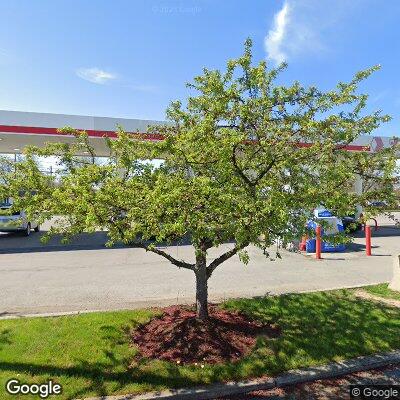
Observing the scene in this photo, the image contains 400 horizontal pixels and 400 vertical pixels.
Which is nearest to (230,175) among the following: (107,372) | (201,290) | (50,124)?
(201,290)

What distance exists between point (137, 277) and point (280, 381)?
5.43 meters

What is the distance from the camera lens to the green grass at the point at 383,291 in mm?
7365

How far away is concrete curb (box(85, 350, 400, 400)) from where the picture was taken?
4.08 m

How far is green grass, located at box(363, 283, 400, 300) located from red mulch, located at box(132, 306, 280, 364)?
10.5 ft

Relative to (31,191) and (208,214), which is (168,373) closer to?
(208,214)

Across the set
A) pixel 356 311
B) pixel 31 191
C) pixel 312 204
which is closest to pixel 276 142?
pixel 312 204

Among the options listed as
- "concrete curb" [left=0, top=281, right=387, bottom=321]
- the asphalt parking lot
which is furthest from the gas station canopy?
"concrete curb" [left=0, top=281, right=387, bottom=321]

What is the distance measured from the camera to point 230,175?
422 cm

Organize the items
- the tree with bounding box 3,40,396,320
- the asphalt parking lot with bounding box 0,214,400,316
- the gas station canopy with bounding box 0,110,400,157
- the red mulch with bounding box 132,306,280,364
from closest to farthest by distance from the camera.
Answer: the tree with bounding box 3,40,396,320
the red mulch with bounding box 132,306,280,364
the asphalt parking lot with bounding box 0,214,400,316
the gas station canopy with bounding box 0,110,400,157

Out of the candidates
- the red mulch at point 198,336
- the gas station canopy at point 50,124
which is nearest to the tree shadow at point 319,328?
the red mulch at point 198,336

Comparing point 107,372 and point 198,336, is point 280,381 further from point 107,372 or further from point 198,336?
point 107,372

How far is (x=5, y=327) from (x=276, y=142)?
16.8 feet

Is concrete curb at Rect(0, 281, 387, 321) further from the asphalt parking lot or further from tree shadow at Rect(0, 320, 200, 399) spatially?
tree shadow at Rect(0, 320, 200, 399)

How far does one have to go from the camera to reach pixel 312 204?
4.25m
